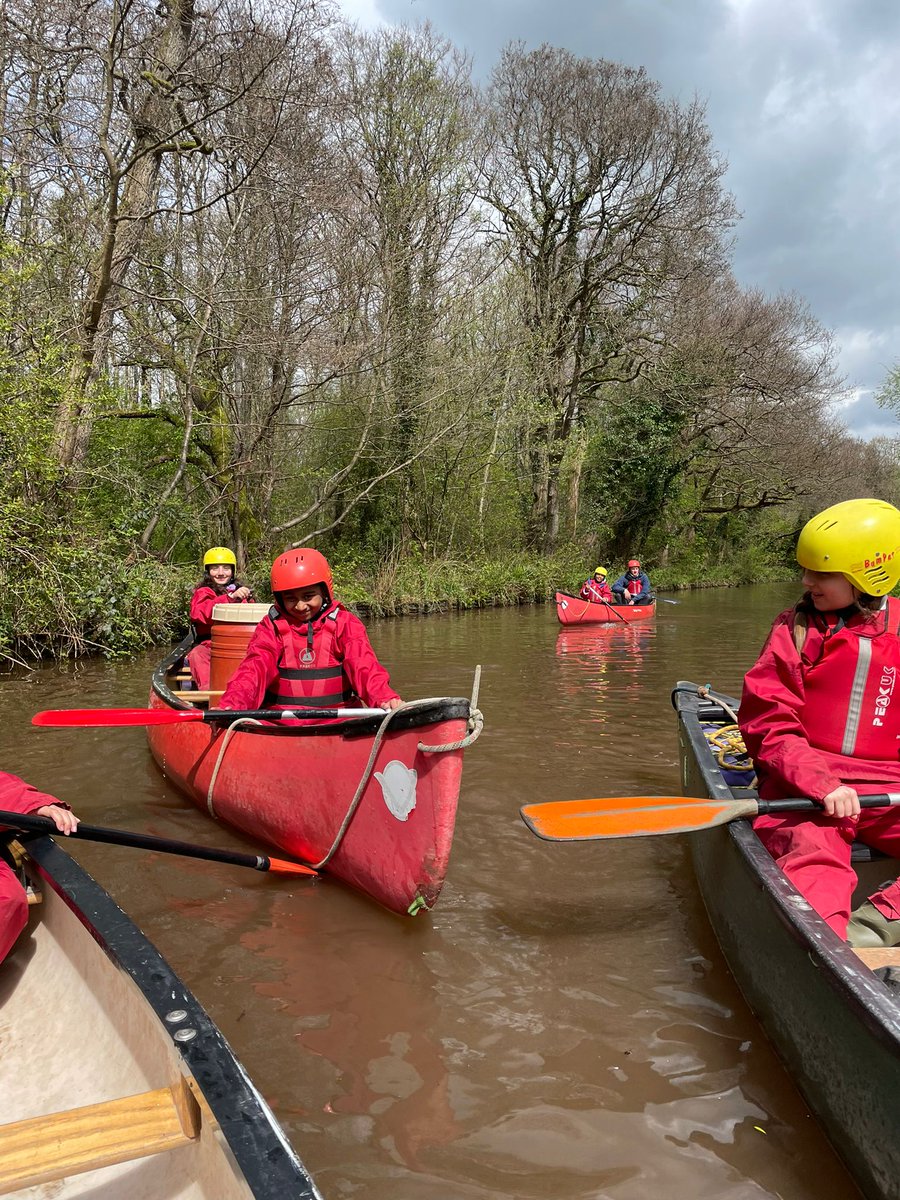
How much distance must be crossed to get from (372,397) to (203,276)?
4.67m

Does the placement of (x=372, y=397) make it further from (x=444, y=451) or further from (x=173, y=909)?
(x=173, y=909)

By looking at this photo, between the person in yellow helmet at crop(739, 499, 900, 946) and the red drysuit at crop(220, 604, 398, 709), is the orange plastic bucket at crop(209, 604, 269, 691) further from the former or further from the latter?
the person in yellow helmet at crop(739, 499, 900, 946)

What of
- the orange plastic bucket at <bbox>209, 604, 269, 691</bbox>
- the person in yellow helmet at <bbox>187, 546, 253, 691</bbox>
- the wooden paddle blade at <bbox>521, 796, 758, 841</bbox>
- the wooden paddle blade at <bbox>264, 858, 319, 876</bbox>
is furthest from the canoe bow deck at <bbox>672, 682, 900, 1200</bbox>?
the person in yellow helmet at <bbox>187, 546, 253, 691</bbox>

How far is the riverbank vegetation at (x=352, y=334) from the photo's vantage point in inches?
424

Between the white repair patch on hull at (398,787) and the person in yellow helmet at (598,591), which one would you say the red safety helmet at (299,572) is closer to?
the white repair patch on hull at (398,787)

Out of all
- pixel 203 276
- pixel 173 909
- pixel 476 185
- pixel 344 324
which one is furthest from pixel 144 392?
pixel 173 909

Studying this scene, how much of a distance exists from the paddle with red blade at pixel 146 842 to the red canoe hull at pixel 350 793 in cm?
19

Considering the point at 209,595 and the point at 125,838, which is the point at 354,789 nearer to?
the point at 125,838

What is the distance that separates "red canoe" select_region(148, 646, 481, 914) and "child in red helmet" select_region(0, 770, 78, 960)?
134 cm

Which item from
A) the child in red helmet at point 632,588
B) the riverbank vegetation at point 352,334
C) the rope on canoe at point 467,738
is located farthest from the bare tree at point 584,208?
the rope on canoe at point 467,738

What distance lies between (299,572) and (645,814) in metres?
2.54

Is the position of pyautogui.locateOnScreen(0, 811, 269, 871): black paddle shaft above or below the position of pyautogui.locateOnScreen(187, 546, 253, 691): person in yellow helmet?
below

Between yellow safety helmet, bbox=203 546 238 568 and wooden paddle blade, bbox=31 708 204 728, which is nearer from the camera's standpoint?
wooden paddle blade, bbox=31 708 204 728

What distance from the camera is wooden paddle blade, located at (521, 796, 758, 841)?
314 centimetres
